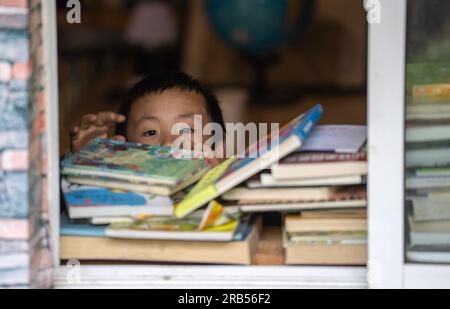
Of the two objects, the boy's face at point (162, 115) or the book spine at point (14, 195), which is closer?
the book spine at point (14, 195)

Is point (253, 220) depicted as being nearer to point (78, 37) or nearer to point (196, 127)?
point (196, 127)

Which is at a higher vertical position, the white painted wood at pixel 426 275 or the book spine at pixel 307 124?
the book spine at pixel 307 124

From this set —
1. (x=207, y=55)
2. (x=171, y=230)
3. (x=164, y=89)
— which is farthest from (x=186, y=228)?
(x=207, y=55)

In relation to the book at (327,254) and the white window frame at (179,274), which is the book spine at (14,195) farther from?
the book at (327,254)

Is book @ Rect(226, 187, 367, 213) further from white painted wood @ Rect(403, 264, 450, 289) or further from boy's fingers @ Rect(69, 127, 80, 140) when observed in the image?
boy's fingers @ Rect(69, 127, 80, 140)

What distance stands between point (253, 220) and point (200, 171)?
0.56ft

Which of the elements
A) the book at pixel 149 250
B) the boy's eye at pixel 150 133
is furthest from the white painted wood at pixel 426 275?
the boy's eye at pixel 150 133

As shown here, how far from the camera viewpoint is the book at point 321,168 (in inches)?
76.4

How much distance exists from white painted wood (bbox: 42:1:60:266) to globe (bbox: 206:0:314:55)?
4.57 meters

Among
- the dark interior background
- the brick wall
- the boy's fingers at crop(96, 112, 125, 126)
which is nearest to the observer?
the brick wall

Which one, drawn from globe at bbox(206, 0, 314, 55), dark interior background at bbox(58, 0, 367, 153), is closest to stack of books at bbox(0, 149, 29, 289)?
globe at bbox(206, 0, 314, 55)

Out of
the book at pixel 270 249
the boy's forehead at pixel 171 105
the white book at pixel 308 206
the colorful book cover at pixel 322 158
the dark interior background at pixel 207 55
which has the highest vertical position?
the dark interior background at pixel 207 55

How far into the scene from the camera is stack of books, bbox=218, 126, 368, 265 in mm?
1946
